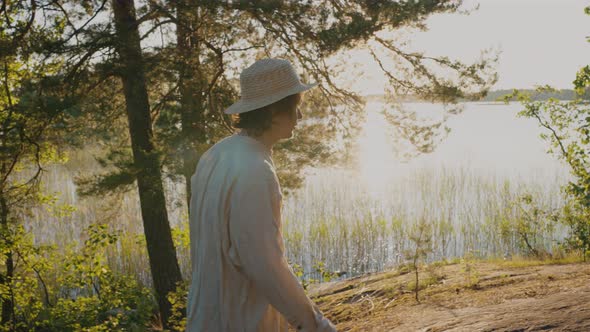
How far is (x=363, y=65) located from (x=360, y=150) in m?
1.21

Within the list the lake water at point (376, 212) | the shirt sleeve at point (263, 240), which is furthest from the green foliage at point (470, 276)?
the shirt sleeve at point (263, 240)

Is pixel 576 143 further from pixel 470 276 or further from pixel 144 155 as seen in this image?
pixel 144 155

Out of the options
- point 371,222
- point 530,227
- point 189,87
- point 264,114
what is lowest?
point 530,227

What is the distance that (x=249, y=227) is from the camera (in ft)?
5.27

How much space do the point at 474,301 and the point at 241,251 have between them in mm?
3033

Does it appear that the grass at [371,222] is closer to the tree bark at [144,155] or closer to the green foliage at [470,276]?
the tree bark at [144,155]

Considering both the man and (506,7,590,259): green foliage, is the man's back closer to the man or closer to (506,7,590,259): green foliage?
the man

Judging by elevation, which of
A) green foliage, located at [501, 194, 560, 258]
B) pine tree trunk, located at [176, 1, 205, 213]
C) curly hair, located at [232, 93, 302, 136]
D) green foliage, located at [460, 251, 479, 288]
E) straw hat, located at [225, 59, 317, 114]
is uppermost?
pine tree trunk, located at [176, 1, 205, 213]

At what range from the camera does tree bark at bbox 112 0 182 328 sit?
18.3 ft

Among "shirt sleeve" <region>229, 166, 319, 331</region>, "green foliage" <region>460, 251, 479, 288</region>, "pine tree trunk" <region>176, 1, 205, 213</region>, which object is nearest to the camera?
"shirt sleeve" <region>229, 166, 319, 331</region>

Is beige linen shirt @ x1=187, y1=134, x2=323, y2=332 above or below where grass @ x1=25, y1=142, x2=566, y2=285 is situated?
above

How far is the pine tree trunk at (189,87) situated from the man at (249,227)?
3.62 metres

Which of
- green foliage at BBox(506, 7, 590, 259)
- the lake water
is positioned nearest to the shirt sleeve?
green foliage at BBox(506, 7, 590, 259)

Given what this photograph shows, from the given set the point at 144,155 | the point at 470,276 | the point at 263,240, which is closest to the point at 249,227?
the point at 263,240
